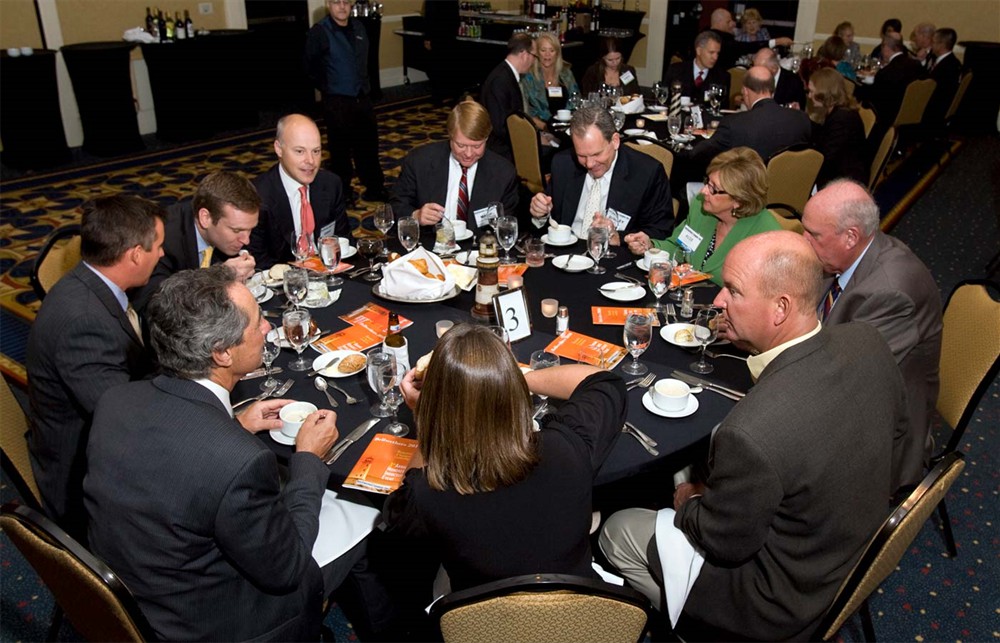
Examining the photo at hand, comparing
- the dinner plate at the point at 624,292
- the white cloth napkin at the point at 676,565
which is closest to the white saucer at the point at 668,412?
the white cloth napkin at the point at 676,565

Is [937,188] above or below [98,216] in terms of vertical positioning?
below

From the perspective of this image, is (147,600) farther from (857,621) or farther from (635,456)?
(857,621)

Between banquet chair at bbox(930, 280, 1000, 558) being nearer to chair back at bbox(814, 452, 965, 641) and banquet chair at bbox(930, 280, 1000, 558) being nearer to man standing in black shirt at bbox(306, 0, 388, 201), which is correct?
chair back at bbox(814, 452, 965, 641)

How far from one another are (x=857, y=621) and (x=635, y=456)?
127 centimetres

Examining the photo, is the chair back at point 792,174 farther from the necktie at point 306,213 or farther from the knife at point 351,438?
the knife at point 351,438

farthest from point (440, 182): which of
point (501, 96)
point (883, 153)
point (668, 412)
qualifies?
point (883, 153)

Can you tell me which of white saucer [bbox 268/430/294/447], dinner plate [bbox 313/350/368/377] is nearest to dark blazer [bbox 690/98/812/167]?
dinner plate [bbox 313/350/368/377]

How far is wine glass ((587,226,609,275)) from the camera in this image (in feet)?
10.5

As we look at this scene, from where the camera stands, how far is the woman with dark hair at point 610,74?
720cm

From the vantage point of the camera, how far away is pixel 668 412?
224 cm

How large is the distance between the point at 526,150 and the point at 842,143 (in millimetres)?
2461

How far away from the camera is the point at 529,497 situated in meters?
1.64

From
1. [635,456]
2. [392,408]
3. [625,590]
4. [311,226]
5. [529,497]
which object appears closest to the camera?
[625,590]

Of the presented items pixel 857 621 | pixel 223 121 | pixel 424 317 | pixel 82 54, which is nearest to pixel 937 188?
pixel 857 621
